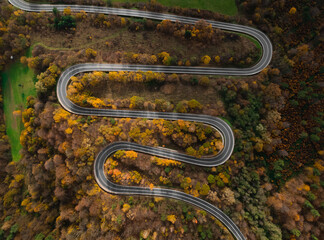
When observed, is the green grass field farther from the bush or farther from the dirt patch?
the bush

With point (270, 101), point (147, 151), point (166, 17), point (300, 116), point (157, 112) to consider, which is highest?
point (166, 17)

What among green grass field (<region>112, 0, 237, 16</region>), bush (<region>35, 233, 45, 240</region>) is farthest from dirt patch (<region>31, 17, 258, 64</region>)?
bush (<region>35, 233, 45, 240</region>)

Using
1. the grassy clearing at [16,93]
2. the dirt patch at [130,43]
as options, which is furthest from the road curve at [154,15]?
the grassy clearing at [16,93]

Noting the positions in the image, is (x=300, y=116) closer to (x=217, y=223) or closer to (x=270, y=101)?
(x=270, y=101)

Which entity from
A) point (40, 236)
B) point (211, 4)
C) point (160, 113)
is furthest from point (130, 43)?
point (40, 236)

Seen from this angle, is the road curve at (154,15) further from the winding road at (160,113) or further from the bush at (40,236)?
the bush at (40,236)

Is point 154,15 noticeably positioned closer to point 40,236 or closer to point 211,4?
point 211,4

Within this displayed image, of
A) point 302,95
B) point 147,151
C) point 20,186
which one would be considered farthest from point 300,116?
point 20,186
